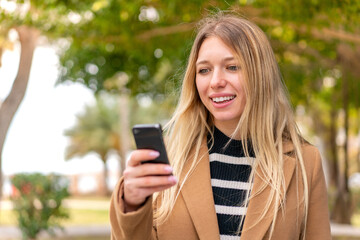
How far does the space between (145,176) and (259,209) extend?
2.47 feet

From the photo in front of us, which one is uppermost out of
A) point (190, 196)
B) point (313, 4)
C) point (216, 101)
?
point (313, 4)

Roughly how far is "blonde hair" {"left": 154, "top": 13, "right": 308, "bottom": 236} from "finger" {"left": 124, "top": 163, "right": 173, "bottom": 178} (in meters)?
0.59

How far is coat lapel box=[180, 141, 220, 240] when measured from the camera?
2.50 metres

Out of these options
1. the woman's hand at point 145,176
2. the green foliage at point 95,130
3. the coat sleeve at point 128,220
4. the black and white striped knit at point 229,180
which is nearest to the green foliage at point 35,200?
the black and white striped knit at point 229,180

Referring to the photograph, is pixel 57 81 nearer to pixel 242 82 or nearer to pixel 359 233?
pixel 359 233

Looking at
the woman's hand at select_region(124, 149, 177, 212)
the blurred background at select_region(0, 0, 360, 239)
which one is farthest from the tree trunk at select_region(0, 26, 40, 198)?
the woman's hand at select_region(124, 149, 177, 212)

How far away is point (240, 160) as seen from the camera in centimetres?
274

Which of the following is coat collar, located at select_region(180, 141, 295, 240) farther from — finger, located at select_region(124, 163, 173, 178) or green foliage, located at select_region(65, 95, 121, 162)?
green foliage, located at select_region(65, 95, 121, 162)

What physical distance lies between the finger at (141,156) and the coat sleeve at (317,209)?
3.02 ft

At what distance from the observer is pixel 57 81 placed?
44.4 feet

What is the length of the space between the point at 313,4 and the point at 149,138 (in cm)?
610

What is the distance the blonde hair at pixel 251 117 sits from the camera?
8.49ft

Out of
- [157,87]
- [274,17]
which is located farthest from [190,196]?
[157,87]

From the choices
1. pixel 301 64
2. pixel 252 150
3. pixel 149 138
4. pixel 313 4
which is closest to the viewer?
pixel 149 138
